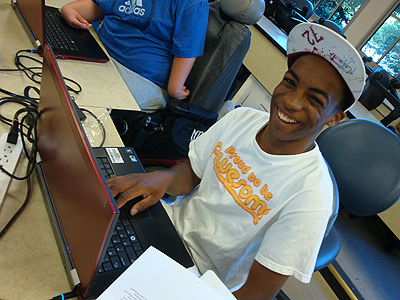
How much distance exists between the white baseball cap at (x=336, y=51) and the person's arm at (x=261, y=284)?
0.46 m

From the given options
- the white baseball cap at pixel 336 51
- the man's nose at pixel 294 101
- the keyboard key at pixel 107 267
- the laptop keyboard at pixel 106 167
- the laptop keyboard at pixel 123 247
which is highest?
the white baseball cap at pixel 336 51

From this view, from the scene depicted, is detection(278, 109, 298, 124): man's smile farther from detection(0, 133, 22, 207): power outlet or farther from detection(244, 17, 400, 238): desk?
detection(244, 17, 400, 238): desk

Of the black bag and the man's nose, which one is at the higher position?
the man's nose

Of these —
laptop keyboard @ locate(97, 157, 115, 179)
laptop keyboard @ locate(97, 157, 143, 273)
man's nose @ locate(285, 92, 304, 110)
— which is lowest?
laptop keyboard @ locate(97, 157, 115, 179)

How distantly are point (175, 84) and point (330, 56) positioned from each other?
3.03ft

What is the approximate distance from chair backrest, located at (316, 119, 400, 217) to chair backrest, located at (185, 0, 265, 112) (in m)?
0.57

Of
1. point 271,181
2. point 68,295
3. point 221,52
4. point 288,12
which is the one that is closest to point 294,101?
point 271,181

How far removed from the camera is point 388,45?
3.12 m

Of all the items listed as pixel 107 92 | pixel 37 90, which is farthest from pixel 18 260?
pixel 107 92

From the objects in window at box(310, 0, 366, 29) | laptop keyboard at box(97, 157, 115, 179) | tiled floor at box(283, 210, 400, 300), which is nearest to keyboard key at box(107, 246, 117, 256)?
laptop keyboard at box(97, 157, 115, 179)

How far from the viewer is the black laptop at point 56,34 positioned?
1130mm

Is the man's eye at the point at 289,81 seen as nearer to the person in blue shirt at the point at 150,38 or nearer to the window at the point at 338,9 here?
the person in blue shirt at the point at 150,38

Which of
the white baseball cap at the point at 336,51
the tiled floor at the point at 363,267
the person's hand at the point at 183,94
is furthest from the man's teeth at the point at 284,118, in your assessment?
the tiled floor at the point at 363,267

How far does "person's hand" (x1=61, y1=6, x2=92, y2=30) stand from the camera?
1.40m
